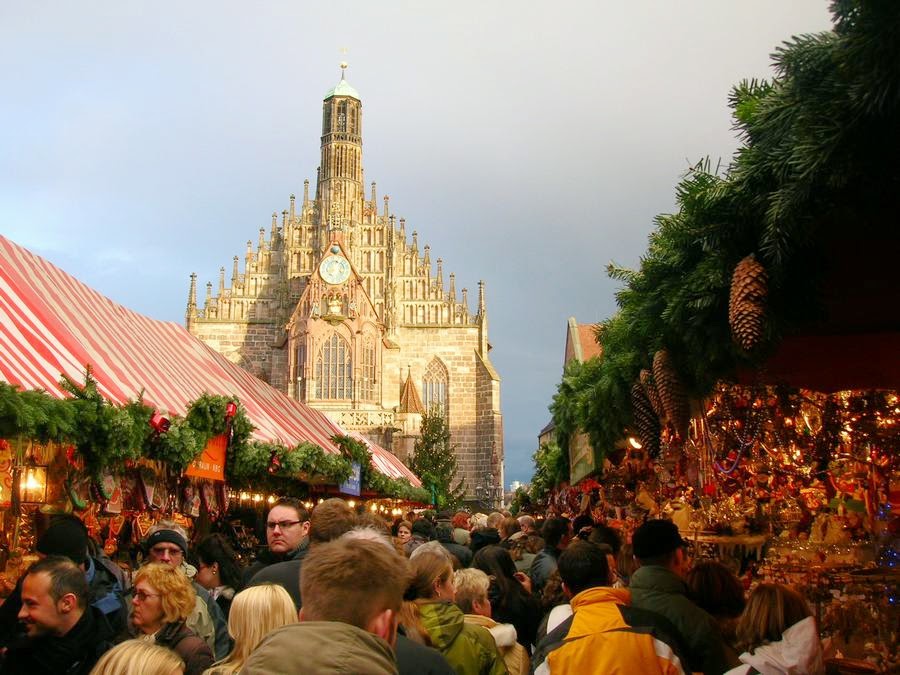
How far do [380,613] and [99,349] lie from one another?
6.93 m

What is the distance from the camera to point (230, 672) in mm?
2934

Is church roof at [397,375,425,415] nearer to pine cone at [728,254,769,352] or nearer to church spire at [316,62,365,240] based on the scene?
church spire at [316,62,365,240]

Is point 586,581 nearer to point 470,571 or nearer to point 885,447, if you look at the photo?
point 470,571

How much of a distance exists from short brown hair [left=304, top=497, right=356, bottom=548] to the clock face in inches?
1507

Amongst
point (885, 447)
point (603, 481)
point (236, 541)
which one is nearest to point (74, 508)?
A: point (236, 541)

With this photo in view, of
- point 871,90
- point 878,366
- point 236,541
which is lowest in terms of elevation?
point 236,541

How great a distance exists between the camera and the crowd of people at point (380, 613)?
1.97 meters

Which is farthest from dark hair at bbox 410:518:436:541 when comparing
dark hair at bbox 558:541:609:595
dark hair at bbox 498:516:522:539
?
dark hair at bbox 558:541:609:595

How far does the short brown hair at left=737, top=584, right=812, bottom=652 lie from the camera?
11.3ft

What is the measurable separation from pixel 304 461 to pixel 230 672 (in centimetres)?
796

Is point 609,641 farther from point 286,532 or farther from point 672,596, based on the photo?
point 286,532

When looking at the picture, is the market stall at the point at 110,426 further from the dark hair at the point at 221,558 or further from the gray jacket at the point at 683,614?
the gray jacket at the point at 683,614

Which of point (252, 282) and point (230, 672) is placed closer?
point (230, 672)

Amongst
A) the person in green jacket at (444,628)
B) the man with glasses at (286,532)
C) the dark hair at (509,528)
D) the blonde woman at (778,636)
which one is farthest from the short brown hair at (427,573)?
the dark hair at (509,528)
